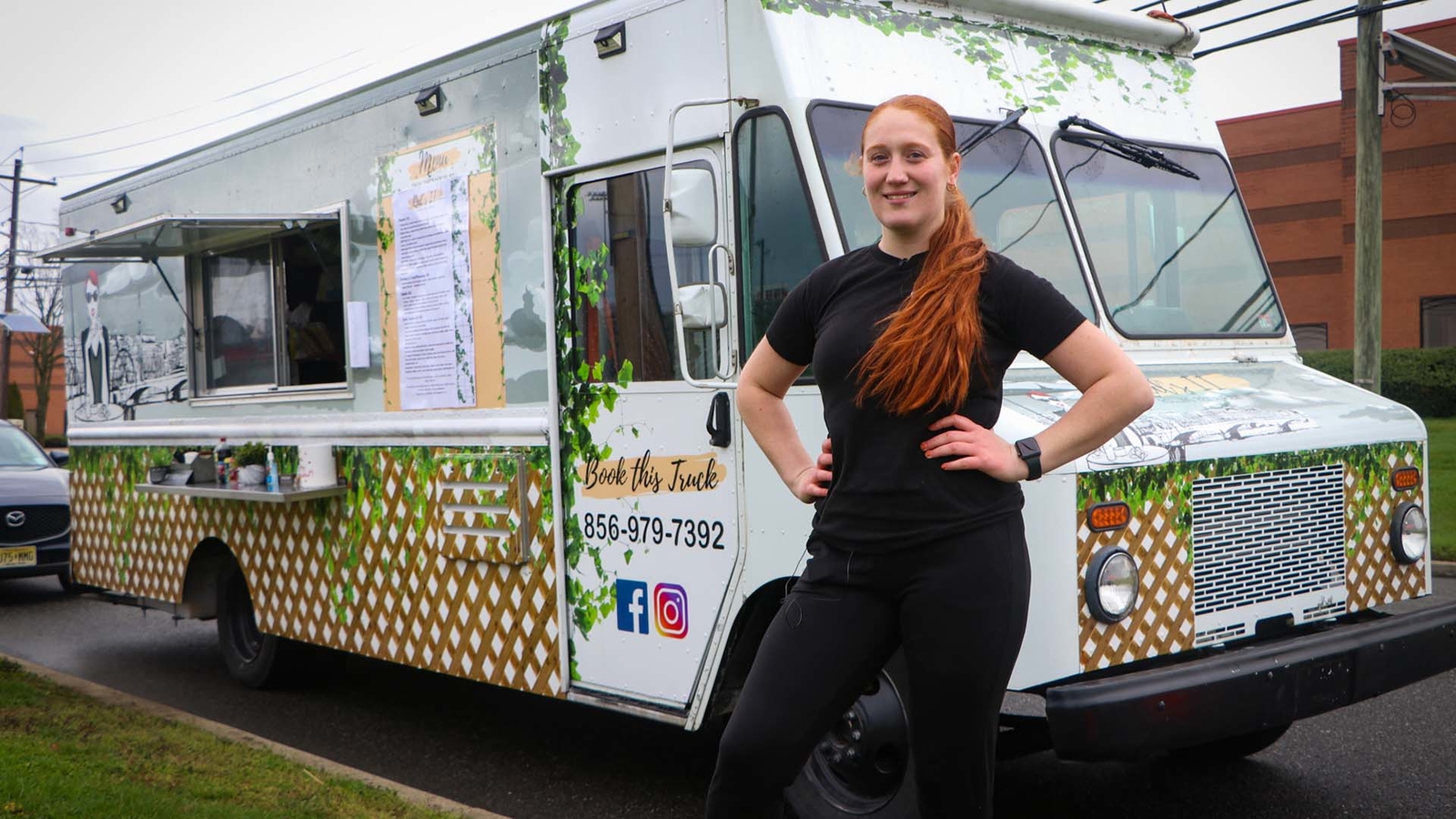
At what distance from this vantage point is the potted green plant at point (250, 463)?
664cm

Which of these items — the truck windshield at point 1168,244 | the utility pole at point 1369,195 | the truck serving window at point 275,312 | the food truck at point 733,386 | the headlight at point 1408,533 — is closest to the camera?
the food truck at point 733,386

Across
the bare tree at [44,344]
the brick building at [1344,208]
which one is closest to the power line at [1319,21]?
the brick building at [1344,208]

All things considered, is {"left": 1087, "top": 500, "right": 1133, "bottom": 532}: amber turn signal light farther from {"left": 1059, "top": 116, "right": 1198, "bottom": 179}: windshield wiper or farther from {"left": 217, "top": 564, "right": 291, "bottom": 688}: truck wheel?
{"left": 217, "top": 564, "right": 291, "bottom": 688}: truck wheel

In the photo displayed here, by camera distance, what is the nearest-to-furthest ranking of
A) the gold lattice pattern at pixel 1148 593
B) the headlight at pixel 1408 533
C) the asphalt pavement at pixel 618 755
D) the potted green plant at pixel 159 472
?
1. the gold lattice pattern at pixel 1148 593
2. the headlight at pixel 1408 533
3. the asphalt pavement at pixel 618 755
4. the potted green plant at pixel 159 472

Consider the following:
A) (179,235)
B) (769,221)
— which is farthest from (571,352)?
(179,235)

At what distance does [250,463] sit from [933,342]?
4980 millimetres

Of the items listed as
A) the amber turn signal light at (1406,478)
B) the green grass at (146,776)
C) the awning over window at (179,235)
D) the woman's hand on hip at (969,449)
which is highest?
the awning over window at (179,235)

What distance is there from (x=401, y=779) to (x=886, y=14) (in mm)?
3556

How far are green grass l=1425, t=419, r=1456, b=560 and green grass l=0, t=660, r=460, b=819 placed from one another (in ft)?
18.0

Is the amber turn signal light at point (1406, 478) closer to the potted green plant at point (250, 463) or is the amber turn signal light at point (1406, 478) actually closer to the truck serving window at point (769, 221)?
the truck serving window at point (769, 221)

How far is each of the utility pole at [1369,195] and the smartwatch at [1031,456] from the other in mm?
10083

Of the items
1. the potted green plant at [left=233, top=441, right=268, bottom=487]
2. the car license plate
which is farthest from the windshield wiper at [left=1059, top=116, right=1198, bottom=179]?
the car license plate

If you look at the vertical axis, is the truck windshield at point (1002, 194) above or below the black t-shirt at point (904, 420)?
above

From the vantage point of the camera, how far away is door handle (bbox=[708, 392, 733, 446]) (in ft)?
14.6
